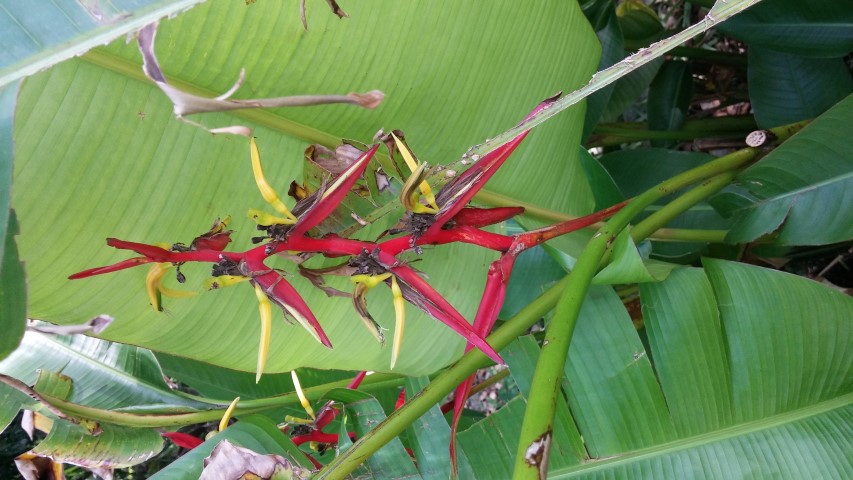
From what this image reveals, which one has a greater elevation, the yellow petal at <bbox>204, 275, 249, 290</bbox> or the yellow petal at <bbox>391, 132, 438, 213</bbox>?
the yellow petal at <bbox>391, 132, 438, 213</bbox>

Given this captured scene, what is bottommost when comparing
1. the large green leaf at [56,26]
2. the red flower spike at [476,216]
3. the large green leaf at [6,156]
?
the red flower spike at [476,216]

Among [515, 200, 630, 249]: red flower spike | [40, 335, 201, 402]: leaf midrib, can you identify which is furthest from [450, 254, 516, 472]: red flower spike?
[40, 335, 201, 402]: leaf midrib

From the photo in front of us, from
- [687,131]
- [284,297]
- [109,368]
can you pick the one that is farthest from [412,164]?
[687,131]

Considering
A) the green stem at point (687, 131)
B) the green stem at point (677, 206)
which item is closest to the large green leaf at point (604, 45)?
the green stem at point (687, 131)

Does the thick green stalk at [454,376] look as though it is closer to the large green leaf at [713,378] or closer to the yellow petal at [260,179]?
the large green leaf at [713,378]

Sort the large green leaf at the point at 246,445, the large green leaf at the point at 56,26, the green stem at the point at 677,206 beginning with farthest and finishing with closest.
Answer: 1. the green stem at the point at 677,206
2. the large green leaf at the point at 246,445
3. the large green leaf at the point at 56,26

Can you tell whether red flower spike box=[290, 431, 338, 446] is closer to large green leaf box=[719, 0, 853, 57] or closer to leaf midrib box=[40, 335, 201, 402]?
leaf midrib box=[40, 335, 201, 402]
